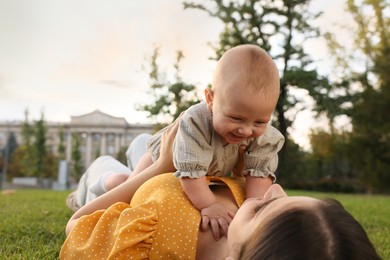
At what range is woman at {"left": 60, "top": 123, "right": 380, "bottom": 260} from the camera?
114cm

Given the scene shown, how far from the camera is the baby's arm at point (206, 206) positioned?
1.78 metres

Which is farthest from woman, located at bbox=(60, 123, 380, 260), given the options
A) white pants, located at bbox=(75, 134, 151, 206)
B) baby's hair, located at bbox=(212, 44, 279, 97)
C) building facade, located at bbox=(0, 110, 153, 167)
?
building facade, located at bbox=(0, 110, 153, 167)

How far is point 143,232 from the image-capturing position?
1713 millimetres

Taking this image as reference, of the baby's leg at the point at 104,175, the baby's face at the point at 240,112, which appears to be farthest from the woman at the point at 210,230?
the baby's leg at the point at 104,175

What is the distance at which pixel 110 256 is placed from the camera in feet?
5.42

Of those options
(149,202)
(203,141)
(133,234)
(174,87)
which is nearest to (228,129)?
(203,141)

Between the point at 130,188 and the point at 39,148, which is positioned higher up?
the point at 130,188

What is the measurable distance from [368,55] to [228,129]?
24.4 meters

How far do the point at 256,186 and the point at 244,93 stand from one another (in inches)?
19.0

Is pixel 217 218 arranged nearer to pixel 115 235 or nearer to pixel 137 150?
pixel 115 235

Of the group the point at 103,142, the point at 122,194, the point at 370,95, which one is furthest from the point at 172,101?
the point at 103,142

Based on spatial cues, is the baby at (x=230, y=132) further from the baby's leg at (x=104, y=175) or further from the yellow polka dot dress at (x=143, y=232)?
the baby's leg at (x=104, y=175)

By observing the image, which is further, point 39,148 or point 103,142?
point 103,142

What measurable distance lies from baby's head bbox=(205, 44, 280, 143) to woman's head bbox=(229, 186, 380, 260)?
22.8 inches
